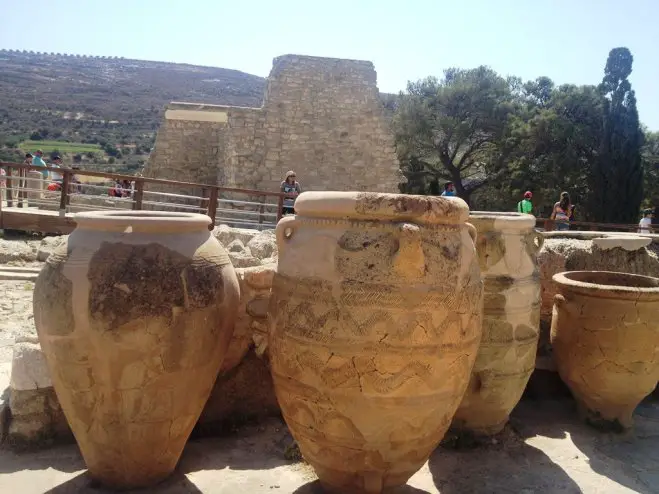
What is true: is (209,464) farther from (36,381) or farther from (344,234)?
(344,234)

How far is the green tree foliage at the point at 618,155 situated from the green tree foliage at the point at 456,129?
138 inches

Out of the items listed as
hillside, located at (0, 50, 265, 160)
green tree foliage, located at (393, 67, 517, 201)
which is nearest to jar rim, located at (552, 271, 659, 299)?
green tree foliage, located at (393, 67, 517, 201)

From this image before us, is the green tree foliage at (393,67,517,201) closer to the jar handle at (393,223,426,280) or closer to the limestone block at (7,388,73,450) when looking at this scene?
the limestone block at (7,388,73,450)

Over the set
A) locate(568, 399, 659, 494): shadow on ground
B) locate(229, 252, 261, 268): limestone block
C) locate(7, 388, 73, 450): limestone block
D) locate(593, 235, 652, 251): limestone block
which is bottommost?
locate(568, 399, 659, 494): shadow on ground

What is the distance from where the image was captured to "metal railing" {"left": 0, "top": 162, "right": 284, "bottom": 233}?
8477 millimetres

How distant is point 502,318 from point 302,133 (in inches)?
446

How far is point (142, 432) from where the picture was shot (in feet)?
8.05

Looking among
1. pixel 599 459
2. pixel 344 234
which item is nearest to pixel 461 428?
pixel 599 459

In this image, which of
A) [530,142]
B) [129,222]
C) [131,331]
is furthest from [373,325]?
[530,142]

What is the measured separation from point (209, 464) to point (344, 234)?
56.7 inches

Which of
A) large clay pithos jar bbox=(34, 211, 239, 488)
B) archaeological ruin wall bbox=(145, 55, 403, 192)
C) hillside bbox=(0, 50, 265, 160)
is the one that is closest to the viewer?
large clay pithos jar bbox=(34, 211, 239, 488)

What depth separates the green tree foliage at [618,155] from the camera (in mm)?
17922

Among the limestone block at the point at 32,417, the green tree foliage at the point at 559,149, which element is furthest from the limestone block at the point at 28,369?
the green tree foliage at the point at 559,149

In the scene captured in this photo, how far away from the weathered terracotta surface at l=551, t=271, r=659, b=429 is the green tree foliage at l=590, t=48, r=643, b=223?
1594cm
